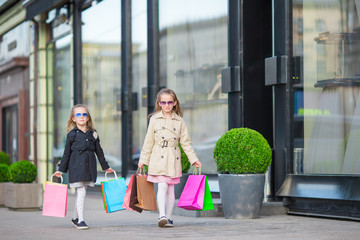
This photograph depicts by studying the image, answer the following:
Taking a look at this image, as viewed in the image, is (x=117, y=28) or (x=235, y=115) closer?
(x=235, y=115)

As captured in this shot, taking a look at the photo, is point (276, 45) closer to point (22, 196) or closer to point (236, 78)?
point (236, 78)

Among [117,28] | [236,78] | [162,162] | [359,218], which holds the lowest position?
[359,218]

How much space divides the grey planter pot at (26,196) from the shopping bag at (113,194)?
384 cm

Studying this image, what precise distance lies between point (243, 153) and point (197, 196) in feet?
4.34

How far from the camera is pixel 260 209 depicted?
9766mm

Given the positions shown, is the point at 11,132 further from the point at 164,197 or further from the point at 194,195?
the point at 194,195

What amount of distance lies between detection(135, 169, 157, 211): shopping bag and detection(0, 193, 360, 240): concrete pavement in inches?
10.6

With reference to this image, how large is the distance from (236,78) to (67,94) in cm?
940

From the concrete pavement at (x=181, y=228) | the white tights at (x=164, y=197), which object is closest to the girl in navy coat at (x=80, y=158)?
the concrete pavement at (x=181, y=228)

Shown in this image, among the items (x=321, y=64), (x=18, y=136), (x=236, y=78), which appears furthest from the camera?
(x=18, y=136)

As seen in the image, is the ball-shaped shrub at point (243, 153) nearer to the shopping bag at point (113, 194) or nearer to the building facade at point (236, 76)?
the building facade at point (236, 76)

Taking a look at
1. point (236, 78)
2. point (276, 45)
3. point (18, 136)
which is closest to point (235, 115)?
point (236, 78)

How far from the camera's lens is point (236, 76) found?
38.5 feet

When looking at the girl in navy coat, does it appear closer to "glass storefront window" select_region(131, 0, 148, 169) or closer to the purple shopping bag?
the purple shopping bag
